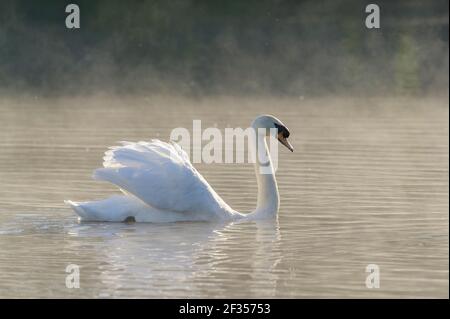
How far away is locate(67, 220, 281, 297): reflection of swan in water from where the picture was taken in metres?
8.36

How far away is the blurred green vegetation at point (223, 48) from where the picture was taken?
23.7m

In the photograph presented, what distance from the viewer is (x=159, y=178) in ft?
35.0

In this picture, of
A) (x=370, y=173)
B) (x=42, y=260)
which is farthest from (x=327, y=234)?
(x=370, y=173)

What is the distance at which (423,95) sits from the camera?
73.7 feet

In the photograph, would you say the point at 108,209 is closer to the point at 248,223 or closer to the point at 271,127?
the point at 248,223

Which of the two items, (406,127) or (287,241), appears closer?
(287,241)

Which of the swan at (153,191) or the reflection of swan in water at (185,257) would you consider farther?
the swan at (153,191)

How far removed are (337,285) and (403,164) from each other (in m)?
6.12

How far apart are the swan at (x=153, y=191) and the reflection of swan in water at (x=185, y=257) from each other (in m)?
0.11

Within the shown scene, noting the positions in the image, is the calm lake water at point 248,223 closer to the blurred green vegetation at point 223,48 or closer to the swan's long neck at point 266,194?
the swan's long neck at point 266,194

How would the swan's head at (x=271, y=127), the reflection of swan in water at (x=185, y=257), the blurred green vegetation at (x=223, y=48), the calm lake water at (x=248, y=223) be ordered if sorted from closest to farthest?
the reflection of swan in water at (x=185, y=257) → the calm lake water at (x=248, y=223) → the swan's head at (x=271, y=127) → the blurred green vegetation at (x=223, y=48)

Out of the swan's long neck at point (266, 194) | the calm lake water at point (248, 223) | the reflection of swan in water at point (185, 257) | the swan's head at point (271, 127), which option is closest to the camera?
the reflection of swan in water at point (185, 257)

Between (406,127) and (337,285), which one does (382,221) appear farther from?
(406,127)

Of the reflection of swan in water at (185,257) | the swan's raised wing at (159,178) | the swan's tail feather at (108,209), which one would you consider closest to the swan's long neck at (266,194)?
the reflection of swan in water at (185,257)
